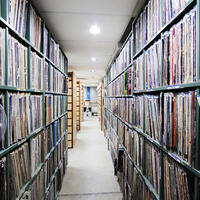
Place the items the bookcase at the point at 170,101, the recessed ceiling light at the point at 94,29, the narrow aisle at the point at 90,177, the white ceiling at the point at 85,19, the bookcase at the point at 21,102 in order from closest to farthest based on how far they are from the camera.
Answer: the bookcase at the point at 170,101 → the bookcase at the point at 21,102 → the white ceiling at the point at 85,19 → the recessed ceiling light at the point at 94,29 → the narrow aisle at the point at 90,177

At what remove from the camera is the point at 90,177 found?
8.77 ft

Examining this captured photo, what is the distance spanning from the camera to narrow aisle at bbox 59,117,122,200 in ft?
7.14

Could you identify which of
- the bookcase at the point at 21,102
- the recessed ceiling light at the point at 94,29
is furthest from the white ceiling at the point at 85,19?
the bookcase at the point at 21,102

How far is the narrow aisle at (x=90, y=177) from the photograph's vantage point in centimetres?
218

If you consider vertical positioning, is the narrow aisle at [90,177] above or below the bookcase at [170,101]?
below

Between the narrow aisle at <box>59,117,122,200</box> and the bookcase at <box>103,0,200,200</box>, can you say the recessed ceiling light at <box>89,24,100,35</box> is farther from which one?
the narrow aisle at <box>59,117,122,200</box>

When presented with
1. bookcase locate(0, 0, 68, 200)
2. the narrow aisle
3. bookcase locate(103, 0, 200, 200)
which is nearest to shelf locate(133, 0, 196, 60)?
bookcase locate(103, 0, 200, 200)

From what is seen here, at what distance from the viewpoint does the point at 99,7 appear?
147 centimetres

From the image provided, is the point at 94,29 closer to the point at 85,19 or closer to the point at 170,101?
the point at 85,19

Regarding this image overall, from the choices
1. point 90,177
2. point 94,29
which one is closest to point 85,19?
point 94,29

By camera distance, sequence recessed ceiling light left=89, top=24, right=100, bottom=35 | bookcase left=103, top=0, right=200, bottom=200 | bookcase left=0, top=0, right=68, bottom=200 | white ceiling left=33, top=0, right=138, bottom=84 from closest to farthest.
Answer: bookcase left=103, top=0, right=200, bottom=200
bookcase left=0, top=0, right=68, bottom=200
white ceiling left=33, top=0, right=138, bottom=84
recessed ceiling light left=89, top=24, right=100, bottom=35

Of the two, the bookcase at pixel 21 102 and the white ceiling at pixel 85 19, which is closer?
the bookcase at pixel 21 102

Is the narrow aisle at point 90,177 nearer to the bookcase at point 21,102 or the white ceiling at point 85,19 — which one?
the bookcase at point 21,102

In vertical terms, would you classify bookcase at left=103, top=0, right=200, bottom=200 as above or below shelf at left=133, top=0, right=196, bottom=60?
below
